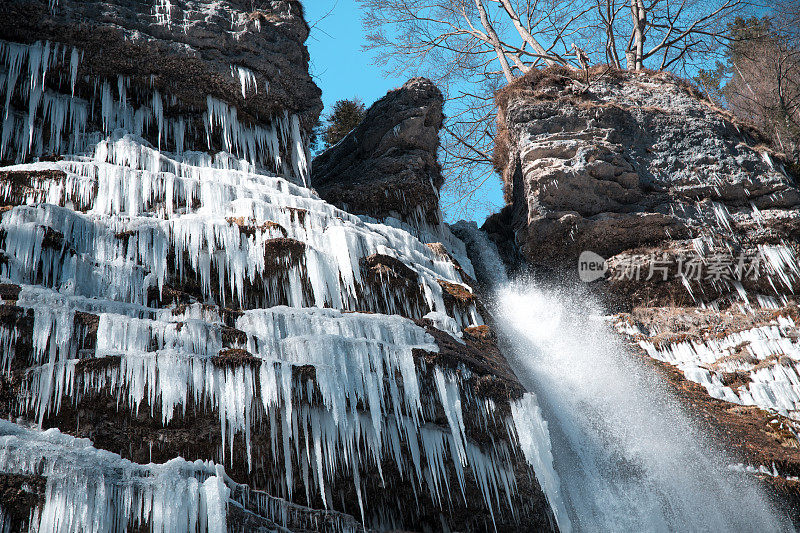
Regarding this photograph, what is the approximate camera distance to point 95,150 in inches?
340

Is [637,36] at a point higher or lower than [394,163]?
higher

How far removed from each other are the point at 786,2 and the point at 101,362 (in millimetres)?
18307

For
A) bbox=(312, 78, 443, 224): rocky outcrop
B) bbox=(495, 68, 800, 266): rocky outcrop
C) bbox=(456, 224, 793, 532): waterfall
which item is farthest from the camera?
bbox=(312, 78, 443, 224): rocky outcrop

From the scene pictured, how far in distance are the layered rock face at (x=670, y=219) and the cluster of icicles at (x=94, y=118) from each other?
4.80 metres

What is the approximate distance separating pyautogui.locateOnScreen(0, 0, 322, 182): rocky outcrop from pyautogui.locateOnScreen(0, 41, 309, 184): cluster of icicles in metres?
0.02

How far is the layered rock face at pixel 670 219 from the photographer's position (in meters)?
9.81

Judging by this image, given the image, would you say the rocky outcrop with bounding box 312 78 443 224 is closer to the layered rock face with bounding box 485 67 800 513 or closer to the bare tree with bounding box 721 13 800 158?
the layered rock face with bounding box 485 67 800 513

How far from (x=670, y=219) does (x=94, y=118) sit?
10137 millimetres

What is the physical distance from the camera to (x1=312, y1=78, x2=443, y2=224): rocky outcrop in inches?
456

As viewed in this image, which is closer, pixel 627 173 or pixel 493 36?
pixel 627 173

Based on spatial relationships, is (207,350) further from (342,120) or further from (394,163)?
(342,120)

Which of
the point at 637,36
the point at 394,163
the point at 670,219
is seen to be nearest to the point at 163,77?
the point at 394,163

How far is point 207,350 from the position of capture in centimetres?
505

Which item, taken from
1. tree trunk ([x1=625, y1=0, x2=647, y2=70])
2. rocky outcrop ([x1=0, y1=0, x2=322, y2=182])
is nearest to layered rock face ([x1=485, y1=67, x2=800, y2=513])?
tree trunk ([x1=625, y1=0, x2=647, y2=70])
